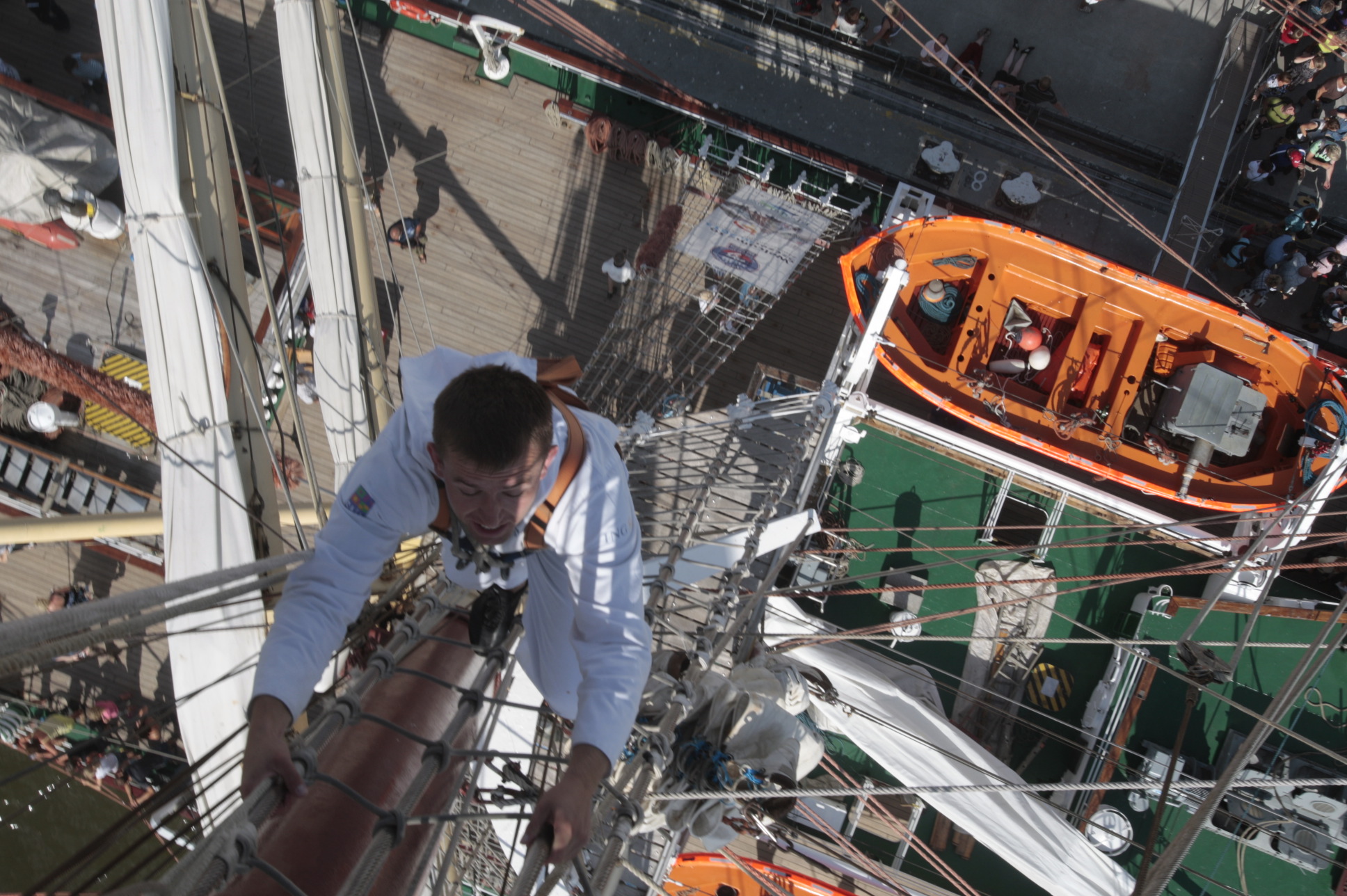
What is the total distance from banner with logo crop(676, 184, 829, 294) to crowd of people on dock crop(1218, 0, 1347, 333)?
6640 millimetres

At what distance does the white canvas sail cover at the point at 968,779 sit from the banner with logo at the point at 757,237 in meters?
5.18

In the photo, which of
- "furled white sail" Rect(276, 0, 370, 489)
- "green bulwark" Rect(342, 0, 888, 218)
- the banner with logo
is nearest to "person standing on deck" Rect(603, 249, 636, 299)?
the banner with logo

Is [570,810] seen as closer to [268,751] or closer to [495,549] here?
[268,751]

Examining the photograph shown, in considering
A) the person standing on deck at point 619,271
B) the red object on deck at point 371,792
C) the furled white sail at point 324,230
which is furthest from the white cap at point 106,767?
the red object on deck at point 371,792

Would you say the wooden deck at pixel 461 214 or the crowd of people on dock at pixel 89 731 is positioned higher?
the wooden deck at pixel 461 214

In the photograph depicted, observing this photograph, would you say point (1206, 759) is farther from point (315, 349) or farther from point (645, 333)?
point (315, 349)

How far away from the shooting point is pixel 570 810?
7.44 ft

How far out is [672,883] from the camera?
6871 millimetres

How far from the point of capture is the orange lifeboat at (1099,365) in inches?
335

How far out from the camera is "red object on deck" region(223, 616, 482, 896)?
6.60ft

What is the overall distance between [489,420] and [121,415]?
10.3 m

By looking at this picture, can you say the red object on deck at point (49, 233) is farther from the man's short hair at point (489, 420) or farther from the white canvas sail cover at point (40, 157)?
the man's short hair at point (489, 420)

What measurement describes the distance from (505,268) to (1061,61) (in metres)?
9.59

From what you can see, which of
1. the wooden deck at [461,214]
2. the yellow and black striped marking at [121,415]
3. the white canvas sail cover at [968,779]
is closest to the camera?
the white canvas sail cover at [968,779]
